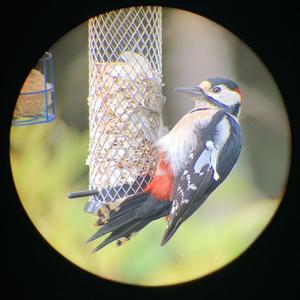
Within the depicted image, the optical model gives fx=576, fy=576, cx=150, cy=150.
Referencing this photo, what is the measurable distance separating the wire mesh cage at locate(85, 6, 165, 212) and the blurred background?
0.07 ft

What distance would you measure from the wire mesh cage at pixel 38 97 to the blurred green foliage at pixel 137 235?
24 millimetres

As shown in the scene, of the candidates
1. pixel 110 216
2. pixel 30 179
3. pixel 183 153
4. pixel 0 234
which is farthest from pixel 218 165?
pixel 0 234

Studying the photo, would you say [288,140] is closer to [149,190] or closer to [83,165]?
[149,190]

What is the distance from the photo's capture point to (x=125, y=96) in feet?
4.06

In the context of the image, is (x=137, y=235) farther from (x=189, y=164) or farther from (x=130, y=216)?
(x=189, y=164)

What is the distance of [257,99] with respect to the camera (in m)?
1.28

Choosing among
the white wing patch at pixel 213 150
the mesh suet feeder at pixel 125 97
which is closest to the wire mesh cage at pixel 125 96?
the mesh suet feeder at pixel 125 97

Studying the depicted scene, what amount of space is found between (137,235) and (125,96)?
1.04 feet

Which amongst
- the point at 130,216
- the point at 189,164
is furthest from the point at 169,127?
the point at 130,216

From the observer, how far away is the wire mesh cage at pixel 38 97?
1.27 meters

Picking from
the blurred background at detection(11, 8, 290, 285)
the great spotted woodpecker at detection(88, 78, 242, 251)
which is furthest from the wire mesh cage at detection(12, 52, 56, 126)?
the great spotted woodpecker at detection(88, 78, 242, 251)

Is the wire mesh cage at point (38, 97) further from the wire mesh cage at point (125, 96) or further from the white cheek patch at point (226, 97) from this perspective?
the white cheek patch at point (226, 97)

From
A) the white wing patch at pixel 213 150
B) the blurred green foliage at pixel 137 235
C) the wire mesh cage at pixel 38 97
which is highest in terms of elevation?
the wire mesh cage at pixel 38 97

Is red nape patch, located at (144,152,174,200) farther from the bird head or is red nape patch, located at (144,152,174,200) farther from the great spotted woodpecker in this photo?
Answer: the bird head
